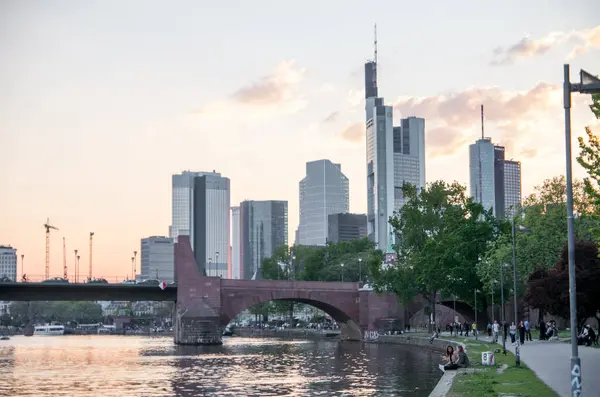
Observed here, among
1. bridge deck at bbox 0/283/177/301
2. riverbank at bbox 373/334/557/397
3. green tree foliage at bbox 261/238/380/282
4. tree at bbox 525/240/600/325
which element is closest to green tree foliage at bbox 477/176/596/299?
tree at bbox 525/240/600/325

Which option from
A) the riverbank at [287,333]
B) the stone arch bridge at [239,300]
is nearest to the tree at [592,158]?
the stone arch bridge at [239,300]

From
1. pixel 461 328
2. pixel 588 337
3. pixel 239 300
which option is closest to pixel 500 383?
pixel 588 337

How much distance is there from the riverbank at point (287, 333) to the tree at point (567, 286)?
6751 centimetres

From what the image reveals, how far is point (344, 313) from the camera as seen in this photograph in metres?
122

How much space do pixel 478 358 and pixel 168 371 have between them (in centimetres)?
2228

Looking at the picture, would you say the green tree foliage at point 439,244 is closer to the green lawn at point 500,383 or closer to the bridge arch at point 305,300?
the bridge arch at point 305,300

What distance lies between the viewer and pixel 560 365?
47.7 metres

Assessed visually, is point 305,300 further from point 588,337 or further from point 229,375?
point 588,337

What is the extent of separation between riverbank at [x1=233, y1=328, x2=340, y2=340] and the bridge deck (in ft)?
112

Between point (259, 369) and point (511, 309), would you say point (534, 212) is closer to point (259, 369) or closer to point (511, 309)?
point (511, 309)

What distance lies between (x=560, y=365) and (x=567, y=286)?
73.5 feet

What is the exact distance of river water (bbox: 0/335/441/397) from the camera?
163 feet

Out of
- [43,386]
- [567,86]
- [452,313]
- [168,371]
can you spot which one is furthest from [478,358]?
[452,313]

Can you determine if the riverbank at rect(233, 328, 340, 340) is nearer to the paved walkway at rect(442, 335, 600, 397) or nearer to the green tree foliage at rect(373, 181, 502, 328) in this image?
the green tree foliage at rect(373, 181, 502, 328)
